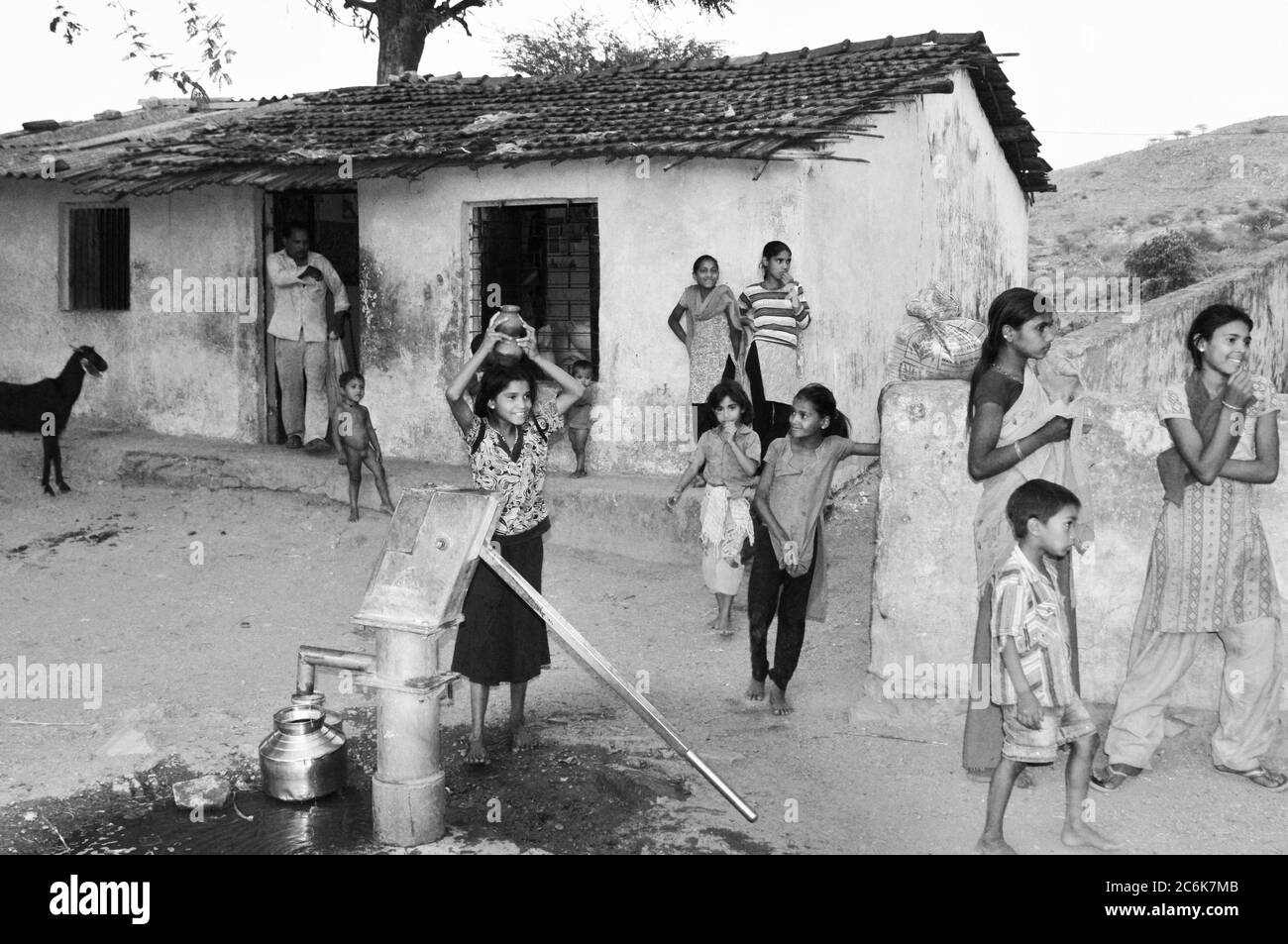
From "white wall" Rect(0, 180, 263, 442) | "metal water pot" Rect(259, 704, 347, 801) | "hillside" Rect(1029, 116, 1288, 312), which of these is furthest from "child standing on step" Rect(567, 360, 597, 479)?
"hillside" Rect(1029, 116, 1288, 312)

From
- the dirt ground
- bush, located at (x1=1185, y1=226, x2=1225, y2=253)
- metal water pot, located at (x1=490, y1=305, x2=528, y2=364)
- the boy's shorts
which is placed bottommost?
the dirt ground

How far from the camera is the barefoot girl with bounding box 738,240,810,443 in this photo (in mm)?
8367

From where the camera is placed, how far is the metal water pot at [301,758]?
454 centimetres

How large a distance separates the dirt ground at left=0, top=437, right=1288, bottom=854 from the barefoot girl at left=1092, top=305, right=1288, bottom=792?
0.18 metres

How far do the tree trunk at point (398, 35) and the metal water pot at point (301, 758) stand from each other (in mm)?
16054

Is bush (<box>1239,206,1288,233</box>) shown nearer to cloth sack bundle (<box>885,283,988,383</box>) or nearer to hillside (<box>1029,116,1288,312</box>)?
hillside (<box>1029,116,1288,312</box>)

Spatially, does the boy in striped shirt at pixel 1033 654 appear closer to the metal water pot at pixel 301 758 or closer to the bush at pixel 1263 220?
the metal water pot at pixel 301 758

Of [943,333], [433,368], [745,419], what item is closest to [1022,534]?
[943,333]

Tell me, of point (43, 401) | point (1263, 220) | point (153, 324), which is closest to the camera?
point (43, 401)

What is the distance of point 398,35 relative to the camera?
19234 millimetres

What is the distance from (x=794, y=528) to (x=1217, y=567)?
1655 millimetres

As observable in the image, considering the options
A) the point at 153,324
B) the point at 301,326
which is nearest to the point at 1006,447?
the point at 301,326

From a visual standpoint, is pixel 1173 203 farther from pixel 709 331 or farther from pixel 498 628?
pixel 498 628
